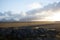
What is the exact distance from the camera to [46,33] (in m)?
7.10

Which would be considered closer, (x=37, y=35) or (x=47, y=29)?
(x=37, y=35)

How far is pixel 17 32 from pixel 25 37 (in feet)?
1.44

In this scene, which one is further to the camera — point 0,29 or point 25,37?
point 0,29

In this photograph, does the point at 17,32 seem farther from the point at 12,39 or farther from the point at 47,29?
the point at 47,29

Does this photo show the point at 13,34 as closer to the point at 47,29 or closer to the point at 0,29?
the point at 0,29

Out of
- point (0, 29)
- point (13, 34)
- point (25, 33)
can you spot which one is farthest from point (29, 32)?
point (0, 29)

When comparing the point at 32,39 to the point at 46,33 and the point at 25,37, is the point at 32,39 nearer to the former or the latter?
the point at 25,37

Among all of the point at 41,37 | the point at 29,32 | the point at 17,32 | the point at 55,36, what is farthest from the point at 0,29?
the point at 55,36

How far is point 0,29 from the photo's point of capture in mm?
7316

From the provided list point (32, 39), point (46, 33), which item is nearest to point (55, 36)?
point (46, 33)

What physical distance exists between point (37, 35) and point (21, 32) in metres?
0.68

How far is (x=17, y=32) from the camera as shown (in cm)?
698

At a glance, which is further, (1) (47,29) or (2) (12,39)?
(1) (47,29)

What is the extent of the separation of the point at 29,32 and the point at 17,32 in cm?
50
